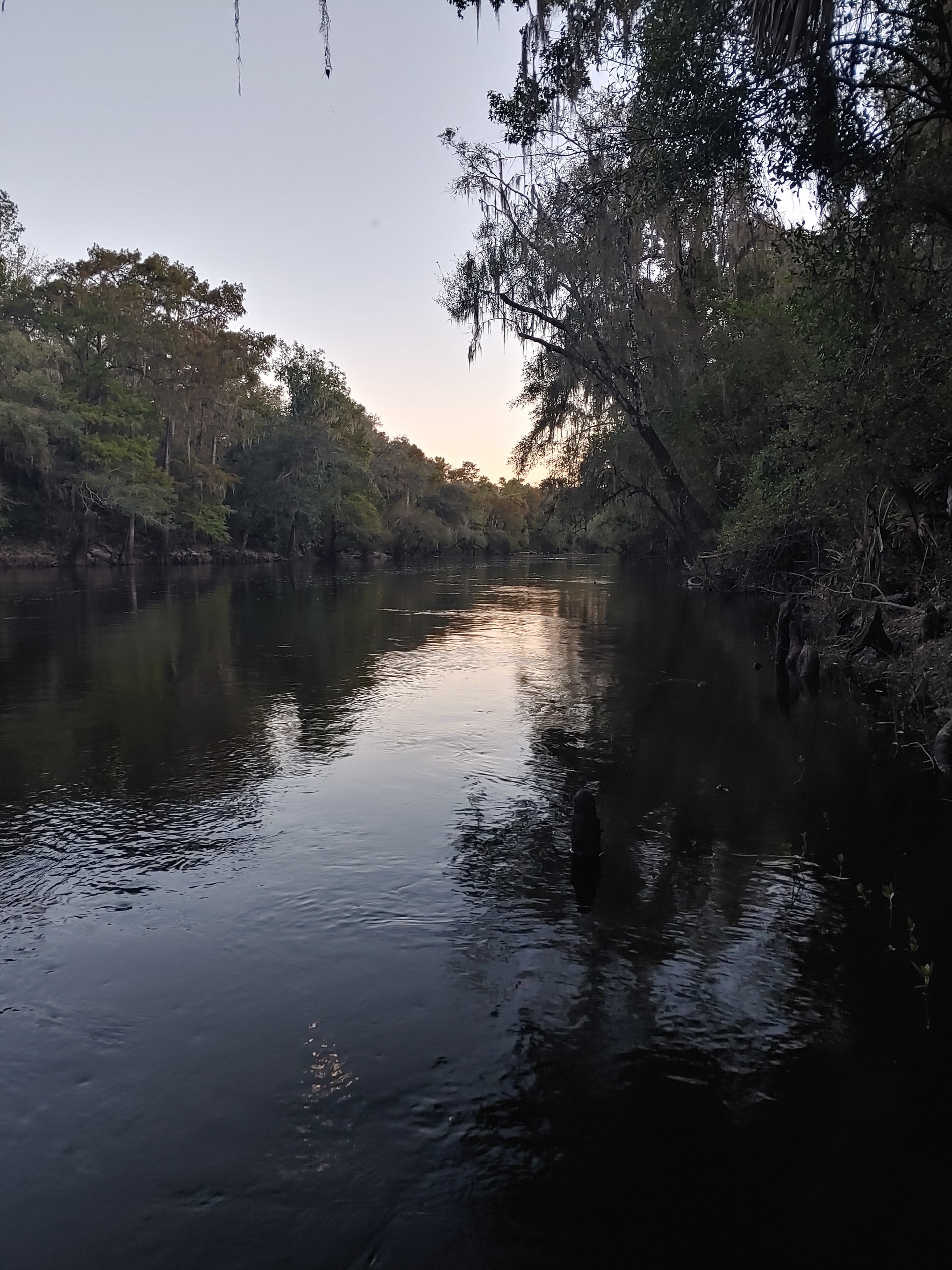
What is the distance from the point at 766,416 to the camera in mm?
23375

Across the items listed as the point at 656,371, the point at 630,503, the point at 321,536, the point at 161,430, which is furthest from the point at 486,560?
the point at 656,371

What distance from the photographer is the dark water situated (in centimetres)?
338

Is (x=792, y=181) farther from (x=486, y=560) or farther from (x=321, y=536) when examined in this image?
(x=486, y=560)

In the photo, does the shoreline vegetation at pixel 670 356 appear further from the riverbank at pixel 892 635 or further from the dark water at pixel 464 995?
the dark water at pixel 464 995

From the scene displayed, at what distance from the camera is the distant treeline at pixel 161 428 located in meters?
44.5

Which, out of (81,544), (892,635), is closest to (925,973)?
(892,635)

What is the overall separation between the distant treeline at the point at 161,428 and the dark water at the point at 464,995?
31.2 metres

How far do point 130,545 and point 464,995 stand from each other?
52.1 m

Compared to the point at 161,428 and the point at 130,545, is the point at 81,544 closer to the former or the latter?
the point at 130,545

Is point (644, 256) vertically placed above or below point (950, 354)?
above

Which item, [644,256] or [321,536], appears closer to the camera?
[644,256]

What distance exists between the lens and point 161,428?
170 ft

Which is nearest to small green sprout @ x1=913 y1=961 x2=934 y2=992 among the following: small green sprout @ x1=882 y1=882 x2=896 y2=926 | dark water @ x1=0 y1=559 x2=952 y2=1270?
dark water @ x1=0 y1=559 x2=952 y2=1270

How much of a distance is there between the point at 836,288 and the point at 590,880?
8739mm
